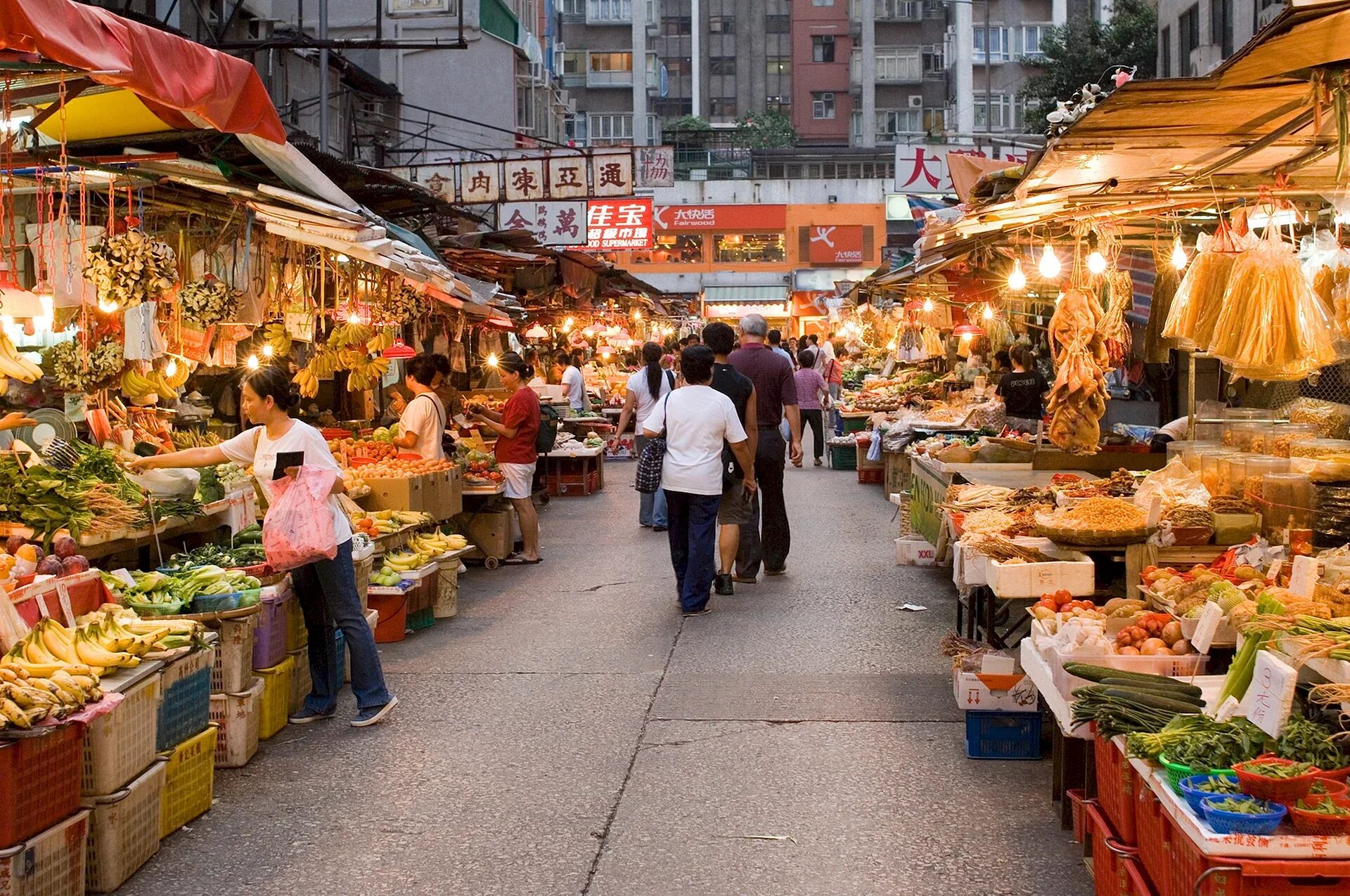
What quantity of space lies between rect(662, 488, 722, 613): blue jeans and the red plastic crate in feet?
17.0

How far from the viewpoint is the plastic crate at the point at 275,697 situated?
6871 millimetres

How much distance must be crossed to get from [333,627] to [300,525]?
2.58ft

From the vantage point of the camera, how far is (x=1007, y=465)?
446 inches

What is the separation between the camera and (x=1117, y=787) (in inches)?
184

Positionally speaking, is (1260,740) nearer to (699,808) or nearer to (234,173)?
(699,808)

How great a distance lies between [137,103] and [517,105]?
2645cm

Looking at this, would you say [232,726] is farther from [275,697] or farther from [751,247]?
[751,247]

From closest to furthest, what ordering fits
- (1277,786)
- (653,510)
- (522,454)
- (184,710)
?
(1277,786) → (184,710) → (522,454) → (653,510)

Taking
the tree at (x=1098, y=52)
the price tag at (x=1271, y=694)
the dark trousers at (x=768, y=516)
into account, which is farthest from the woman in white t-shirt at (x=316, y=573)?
the tree at (x=1098, y=52)

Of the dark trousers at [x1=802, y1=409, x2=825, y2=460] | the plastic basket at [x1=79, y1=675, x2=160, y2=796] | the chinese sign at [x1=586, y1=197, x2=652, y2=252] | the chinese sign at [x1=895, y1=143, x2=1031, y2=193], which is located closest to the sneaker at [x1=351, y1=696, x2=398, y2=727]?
the plastic basket at [x1=79, y1=675, x2=160, y2=796]

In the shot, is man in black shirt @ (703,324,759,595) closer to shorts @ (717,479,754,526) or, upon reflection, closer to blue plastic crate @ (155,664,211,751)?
shorts @ (717,479,754,526)

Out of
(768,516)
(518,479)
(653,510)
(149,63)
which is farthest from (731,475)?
(149,63)

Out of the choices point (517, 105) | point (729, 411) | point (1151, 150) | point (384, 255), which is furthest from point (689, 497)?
point (517, 105)

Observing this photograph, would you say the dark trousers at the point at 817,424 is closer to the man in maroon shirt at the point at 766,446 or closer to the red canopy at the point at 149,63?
the man in maroon shirt at the point at 766,446
